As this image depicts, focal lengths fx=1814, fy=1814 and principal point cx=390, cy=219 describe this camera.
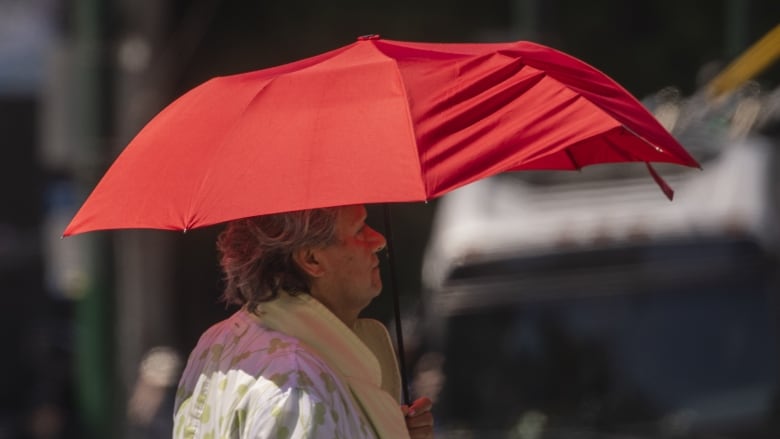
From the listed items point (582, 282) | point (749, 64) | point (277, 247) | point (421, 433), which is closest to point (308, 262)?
point (277, 247)

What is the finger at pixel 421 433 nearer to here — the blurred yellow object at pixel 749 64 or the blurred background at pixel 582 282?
the blurred background at pixel 582 282

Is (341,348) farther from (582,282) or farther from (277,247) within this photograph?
(582,282)

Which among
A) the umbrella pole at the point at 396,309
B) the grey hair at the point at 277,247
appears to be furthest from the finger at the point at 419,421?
the grey hair at the point at 277,247

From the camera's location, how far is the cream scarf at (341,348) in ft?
10.5

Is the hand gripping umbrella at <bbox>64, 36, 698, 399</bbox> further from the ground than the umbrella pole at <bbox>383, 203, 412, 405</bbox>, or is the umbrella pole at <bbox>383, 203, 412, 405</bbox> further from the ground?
the hand gripping umbrella at <bbox>64, 36, 698, 399</bbox>

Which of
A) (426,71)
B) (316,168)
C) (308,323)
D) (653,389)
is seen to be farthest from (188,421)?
(653,389)

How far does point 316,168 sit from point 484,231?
557 centimetres

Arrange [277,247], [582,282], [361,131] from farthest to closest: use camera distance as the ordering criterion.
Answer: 1. [582,282]
2. [277,247]
3. [361,131]

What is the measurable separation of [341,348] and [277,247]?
8.9 inches

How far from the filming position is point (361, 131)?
10.4 ft

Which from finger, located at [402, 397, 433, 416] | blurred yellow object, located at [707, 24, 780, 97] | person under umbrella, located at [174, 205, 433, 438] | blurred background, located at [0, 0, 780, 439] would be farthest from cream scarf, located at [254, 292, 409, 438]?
blurred yellow object, located at [707, 24, 780, 97]

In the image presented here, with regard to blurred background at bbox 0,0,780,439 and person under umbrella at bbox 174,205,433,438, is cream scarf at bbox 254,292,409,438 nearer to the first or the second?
person under umbrella at bbox 174,205,433,438

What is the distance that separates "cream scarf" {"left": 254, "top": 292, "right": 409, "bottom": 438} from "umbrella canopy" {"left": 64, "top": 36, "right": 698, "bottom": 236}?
224mm

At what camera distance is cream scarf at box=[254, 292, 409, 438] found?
3193 mm
